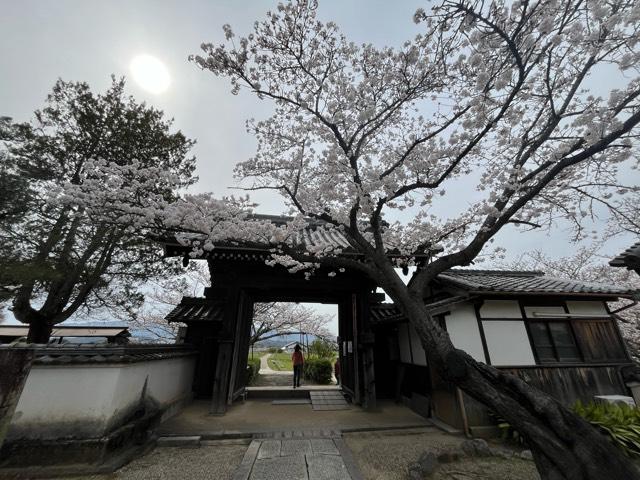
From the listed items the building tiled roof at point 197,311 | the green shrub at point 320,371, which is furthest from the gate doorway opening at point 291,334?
the building tiled roof at point 197,311

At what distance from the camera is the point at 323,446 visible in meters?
4.96

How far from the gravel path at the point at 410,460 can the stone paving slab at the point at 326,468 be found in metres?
0.32

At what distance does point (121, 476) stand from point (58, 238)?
7178 mm

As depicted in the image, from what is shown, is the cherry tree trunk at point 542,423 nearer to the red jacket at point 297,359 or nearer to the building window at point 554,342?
the building window at point 554,342

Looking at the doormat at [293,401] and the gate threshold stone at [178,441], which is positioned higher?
the gate threshold stone at [178,441]

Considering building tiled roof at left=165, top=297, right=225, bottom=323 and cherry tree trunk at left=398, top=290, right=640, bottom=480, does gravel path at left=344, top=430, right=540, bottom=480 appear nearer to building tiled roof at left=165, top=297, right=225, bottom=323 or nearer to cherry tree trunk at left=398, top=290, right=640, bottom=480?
cherry tree trunk at left=398, top=290, right=640, bottom=480

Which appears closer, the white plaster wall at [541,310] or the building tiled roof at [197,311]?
the white plaster wall at [541,310]

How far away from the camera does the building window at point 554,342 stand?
21.9 feet

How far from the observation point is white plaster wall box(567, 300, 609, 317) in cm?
717

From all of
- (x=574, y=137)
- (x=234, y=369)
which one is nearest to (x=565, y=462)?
(x=574, y=137)

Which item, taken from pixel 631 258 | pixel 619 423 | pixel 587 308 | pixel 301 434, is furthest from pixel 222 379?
pixel 587 308

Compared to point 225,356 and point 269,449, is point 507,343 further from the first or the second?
point 225,356

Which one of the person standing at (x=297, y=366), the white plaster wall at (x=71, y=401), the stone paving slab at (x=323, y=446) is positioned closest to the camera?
the white plaster wall at (x=71, y=401)

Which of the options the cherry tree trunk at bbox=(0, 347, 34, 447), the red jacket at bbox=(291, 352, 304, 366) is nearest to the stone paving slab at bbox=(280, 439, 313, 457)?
the cherry tree trunk at bbox=(0, 347, 34, 447)
